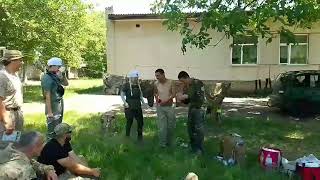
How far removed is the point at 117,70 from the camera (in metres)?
26.0

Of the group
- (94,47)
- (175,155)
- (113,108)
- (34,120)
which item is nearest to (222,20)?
(175,155)

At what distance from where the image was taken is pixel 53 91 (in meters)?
8.14

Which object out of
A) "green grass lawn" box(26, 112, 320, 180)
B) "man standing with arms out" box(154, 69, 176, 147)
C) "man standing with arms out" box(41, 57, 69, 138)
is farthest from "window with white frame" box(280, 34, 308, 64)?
"man standing with arms out" box(41, 57, 69, 138)

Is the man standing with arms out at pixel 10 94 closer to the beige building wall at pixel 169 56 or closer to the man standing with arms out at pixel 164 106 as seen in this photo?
the man standing with arms out at pixel 164 106

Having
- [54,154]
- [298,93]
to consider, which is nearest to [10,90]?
[54,154]

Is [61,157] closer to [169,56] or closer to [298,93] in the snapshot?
[298,93]

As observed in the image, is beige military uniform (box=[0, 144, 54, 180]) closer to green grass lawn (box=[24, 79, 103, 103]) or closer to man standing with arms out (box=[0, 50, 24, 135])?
man standing with arms out (box=[0, 50, 24, 135])

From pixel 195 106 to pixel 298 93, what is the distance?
25.6 feet

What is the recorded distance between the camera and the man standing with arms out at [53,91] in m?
8.02

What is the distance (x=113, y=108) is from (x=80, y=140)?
7.81 metres

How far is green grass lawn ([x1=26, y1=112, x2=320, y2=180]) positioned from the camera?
7.48m

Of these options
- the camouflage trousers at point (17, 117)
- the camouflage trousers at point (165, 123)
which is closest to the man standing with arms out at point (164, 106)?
the camouflage trousers at point (165, 123)

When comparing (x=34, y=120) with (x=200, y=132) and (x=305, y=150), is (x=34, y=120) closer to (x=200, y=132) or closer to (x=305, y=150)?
(x=200, y=132)

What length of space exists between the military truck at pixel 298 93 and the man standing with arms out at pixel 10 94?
1118 cm
